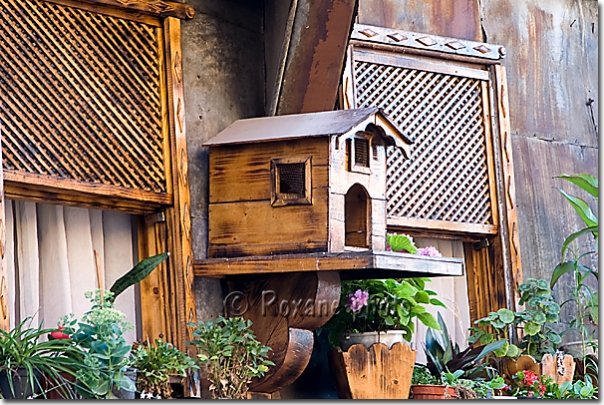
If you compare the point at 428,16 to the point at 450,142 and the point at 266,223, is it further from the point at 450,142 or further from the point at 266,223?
the point at 266,223

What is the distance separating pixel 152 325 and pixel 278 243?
0.59 metres

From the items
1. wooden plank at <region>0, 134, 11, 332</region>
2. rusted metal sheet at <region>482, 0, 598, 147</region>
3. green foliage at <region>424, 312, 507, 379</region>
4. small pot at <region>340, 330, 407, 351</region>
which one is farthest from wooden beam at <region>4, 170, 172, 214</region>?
rusted metal sheet at <region>482, 0, 598, 147</region>

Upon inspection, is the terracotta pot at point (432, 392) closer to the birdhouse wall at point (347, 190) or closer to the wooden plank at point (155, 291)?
the birdhouse wall at point (347, 190)

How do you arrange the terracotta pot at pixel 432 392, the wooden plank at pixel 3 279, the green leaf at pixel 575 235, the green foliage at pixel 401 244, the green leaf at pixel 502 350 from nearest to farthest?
1. the wooden plank at pixel 3 279
2. the terracotta pot at pixel 432 392
3. the green foliage at pixel 401 244
4. the green leaf at pixel 502 350
5. the green leaf at pixel 575 235

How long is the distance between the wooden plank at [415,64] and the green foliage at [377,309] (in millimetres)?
1068

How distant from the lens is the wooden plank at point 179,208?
4.19m

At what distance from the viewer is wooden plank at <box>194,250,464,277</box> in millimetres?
3857

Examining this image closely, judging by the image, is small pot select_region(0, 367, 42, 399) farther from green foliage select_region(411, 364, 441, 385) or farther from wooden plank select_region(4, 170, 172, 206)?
green foliage select_region(411, 364, 441, 385)

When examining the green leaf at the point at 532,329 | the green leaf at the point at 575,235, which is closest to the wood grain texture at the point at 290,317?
the green leaf at the point at 532,329

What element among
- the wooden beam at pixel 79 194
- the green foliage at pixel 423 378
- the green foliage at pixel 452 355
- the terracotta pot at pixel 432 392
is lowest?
the terracotta pot at pixel 432 392

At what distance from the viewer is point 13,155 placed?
3848 mm

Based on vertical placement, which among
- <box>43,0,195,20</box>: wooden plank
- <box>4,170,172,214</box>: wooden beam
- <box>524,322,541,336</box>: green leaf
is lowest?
<box>524,322,541,336</box>: green leaf

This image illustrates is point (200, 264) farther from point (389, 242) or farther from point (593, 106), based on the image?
point (593, 106)

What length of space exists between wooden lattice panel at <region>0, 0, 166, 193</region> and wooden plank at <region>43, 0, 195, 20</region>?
0.04 metres
